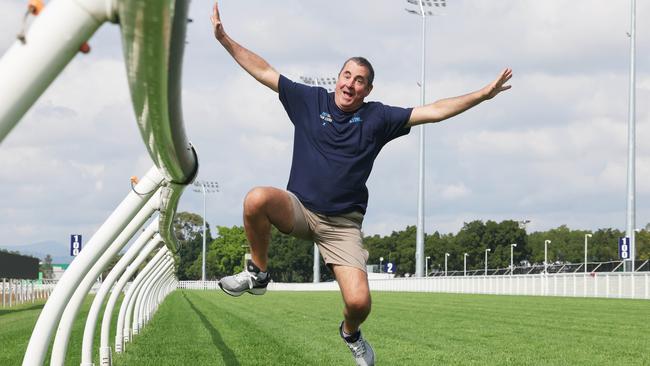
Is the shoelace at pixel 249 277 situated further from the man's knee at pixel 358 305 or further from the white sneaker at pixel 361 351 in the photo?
the white sneaker at pixel 361 351

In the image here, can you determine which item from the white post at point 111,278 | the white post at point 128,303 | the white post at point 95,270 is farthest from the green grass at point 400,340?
the white post at point 95,270

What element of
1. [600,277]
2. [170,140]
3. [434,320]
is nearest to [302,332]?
[434,320]

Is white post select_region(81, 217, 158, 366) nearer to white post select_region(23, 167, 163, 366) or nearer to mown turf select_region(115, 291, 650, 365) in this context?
mown turf select_region(115, 291, 650, 365)

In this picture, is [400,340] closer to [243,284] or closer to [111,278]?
[111,278]

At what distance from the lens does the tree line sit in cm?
14075

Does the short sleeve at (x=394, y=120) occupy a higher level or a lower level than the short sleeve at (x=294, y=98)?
lower

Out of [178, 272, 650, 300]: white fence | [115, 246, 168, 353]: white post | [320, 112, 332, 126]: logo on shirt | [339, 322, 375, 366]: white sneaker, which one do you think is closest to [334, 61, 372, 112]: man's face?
[320, 112, 332, 126]: logo on shirt

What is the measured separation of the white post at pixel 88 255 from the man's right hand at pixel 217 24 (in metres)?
1.36

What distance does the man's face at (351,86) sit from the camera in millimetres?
6555

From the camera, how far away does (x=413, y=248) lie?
156 m

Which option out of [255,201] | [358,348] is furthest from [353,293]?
[255,201]

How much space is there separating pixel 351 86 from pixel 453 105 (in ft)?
2.35

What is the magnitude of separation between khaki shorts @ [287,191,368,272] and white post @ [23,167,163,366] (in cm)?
164

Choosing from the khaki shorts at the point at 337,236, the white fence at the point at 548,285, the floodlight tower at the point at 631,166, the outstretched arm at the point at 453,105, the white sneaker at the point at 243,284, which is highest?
the floodlight tower at the point at 631,166
